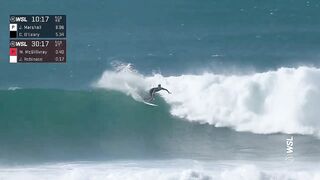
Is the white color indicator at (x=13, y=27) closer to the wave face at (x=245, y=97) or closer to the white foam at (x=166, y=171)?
the wave face at (x=245, y=97)

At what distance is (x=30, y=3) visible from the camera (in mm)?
6215

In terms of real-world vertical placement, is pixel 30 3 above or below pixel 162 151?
above

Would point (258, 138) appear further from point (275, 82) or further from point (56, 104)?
point (56, 104)

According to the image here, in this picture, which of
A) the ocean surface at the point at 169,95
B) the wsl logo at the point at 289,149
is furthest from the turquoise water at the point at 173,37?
the wsl logo at the point at 289,149

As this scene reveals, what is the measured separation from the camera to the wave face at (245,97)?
611cm

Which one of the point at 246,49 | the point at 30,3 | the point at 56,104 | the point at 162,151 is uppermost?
the point at 30,3

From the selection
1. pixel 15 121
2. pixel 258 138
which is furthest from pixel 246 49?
pixel 15 121

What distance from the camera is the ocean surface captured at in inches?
241

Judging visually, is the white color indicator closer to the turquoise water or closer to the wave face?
the turquoise water

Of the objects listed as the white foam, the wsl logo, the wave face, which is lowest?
the white foam

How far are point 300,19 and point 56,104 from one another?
2.40 metres
